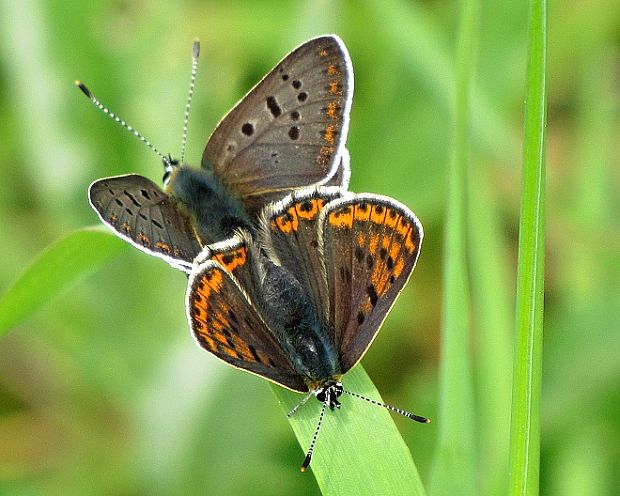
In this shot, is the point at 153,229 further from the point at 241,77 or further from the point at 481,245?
the point at 241,77

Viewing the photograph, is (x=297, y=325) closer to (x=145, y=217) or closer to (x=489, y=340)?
(x=145, y=217)

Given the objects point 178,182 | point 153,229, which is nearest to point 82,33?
point 178,182

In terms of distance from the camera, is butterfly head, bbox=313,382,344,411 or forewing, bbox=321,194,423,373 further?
forewing, bbox=321,194,423,373

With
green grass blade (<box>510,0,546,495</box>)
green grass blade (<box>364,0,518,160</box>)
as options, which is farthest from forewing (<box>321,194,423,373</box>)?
green grass blade (<box>364,0,518,160</box>)

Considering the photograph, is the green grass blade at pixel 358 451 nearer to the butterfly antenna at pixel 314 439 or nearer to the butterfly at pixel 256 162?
the butterfly antenna at pixel 314 439

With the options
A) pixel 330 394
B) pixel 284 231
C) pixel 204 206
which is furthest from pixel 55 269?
pixel 330 394

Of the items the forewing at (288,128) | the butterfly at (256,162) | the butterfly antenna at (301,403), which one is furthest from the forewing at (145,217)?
the butterfly antenna at (301,403)

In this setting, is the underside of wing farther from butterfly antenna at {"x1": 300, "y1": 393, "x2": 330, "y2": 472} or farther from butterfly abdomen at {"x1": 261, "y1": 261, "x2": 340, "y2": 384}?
butterfly antenna at {"x1": 300, "y1": 393, "x2": 330, "y2": 472}
